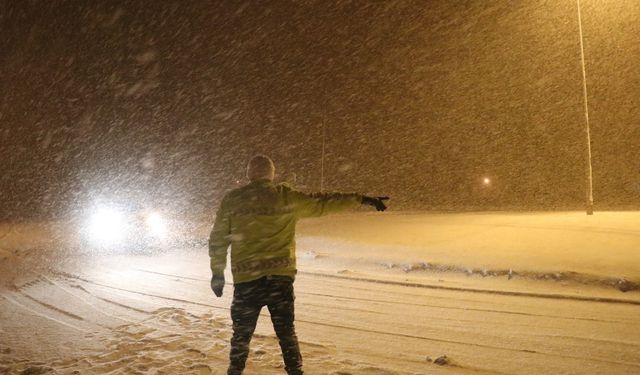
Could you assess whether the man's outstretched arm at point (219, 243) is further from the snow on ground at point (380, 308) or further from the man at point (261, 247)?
the snow on ground at point (380, 308)

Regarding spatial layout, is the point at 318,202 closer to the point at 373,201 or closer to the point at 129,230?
the point at 373,201

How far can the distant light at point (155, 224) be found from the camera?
574 inches

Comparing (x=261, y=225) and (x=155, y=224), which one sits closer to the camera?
(x=261, y=225)

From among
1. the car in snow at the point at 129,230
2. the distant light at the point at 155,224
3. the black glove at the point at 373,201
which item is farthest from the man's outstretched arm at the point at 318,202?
the distant light at the point at 155,224

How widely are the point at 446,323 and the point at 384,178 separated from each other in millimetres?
37811

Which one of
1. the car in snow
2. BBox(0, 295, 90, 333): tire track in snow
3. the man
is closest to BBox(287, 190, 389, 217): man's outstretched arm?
the man

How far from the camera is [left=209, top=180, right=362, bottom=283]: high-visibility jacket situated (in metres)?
3.40

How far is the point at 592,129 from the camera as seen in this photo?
141ft

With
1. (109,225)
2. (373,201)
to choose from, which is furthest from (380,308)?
(109,225)

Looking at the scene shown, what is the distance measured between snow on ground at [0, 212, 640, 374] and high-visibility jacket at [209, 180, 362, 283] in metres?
1.29

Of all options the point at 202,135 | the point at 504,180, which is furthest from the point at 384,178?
the point at 202,135

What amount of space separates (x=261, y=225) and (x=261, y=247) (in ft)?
0.50

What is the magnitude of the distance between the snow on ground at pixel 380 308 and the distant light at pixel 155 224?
2597 millimetres

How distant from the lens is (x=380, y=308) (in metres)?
6.39
